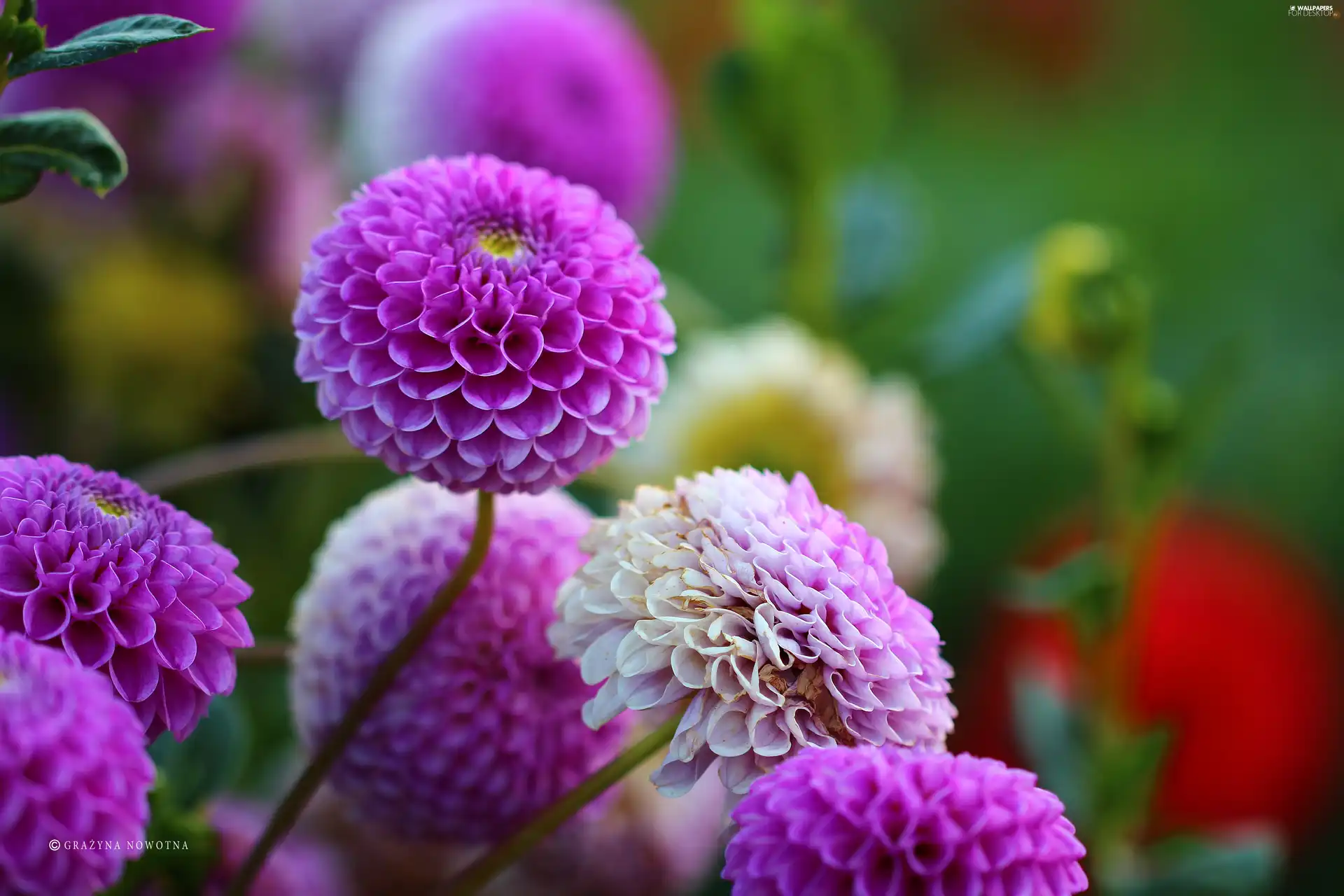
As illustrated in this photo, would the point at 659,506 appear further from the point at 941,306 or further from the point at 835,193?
the point at 941,306

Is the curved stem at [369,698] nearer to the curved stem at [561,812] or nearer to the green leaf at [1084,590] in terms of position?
the curved stem at [561,812]

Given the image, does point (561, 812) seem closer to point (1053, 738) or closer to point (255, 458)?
point (255, 458)

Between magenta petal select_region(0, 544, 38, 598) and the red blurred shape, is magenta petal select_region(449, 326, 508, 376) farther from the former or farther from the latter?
the red blurred shape

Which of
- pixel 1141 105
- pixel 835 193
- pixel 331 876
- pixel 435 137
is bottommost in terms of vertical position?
pixel 331 876

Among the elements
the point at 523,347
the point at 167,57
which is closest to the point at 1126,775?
the point at 523,347

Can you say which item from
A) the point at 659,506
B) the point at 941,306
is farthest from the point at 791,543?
the point at 941,306

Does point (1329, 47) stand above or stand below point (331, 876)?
above

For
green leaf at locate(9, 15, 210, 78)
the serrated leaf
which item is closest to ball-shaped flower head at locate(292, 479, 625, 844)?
green leaf at locate(9, 15, 210, 78)
